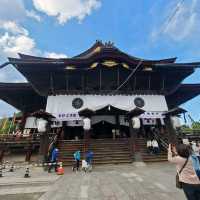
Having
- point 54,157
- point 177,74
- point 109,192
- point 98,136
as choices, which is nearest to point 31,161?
point 54,157

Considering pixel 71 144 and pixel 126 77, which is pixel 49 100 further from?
pixel 126 77

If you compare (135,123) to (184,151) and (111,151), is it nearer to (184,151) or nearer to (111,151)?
(111,151)

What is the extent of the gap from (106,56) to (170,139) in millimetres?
9743

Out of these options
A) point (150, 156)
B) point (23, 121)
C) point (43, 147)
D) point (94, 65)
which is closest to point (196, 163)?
point (150, 156)

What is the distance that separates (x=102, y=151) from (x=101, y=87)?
24.9 ft

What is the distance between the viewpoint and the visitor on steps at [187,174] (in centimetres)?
296

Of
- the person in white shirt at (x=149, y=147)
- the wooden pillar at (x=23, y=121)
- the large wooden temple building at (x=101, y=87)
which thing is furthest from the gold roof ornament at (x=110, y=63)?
the wooden pillar at (x=23, y=121)

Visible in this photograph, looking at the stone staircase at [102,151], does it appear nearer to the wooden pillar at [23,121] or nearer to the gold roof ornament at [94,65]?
the gold roof ornament at [94,65]

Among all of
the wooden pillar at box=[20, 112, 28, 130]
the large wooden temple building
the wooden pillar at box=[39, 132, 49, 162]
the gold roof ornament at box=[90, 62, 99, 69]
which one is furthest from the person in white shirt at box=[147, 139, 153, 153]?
the wooden pillar at box=[20, 112, 28, 130]

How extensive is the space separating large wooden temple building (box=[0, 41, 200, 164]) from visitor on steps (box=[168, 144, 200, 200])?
14278 mm

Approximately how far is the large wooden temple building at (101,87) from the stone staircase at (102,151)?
3336 millimetres

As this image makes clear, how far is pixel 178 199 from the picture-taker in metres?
5.10

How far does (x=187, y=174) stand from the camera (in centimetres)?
308

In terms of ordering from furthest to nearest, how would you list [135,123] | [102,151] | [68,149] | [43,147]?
1. [135,123]
2. [68,149]
3. [102,151]
4. [43,147]
